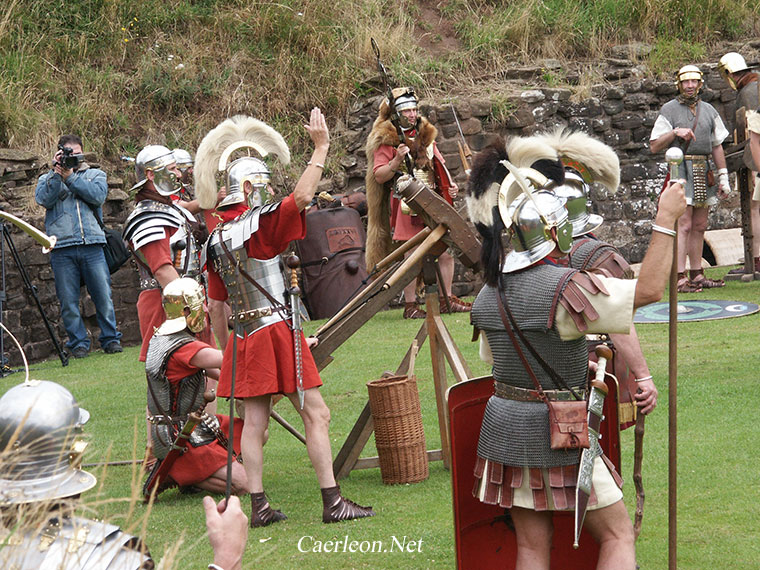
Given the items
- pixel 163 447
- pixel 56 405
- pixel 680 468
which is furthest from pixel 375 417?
pixel 56 405

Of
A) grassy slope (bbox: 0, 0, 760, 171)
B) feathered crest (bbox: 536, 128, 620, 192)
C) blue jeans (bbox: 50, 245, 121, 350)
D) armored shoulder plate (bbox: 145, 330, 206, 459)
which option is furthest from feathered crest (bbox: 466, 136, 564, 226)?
grassy slope (bbox: 0, 0, 760, 171)

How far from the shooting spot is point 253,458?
17.1 ft

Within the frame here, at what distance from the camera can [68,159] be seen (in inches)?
395

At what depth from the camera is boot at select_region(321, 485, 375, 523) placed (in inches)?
204

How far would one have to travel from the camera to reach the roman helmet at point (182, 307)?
227 inches

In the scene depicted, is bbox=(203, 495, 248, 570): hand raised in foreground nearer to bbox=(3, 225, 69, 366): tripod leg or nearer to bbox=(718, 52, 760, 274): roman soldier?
bbox=(3, 225, 69, 366): tripod leg

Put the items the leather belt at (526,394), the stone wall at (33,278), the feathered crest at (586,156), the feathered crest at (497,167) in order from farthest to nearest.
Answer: the stone wall at (33,278) → the feathered crest at (586,156) → the feathered crest at (497,167) → the leather belt at (526,394)

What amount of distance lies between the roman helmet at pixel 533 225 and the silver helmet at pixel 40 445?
1.62 m

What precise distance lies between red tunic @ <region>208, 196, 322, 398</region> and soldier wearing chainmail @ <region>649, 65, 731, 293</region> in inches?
250

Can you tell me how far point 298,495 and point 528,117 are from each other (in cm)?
798

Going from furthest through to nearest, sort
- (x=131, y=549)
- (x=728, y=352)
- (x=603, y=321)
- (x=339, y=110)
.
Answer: (x=339, y=110) → (x=728, y=352) → (x=603, y=321) → (x=131, y=549)

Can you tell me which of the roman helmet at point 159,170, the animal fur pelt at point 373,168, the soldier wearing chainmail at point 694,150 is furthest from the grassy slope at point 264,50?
the roman helmet at point 159,170

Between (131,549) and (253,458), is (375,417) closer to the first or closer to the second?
(253,458)

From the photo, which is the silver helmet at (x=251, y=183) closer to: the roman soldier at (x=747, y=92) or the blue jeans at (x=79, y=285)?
the blue jeans at (x=79, y=285)
